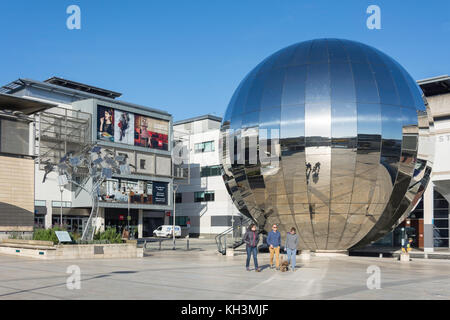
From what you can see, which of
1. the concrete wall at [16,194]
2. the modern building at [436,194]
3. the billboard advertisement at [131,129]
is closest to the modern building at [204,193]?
the billboard advertisement at [131,129]

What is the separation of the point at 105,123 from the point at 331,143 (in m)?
53.3

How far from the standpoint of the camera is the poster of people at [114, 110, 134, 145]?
2704 inches

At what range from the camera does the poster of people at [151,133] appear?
7138 centimetres

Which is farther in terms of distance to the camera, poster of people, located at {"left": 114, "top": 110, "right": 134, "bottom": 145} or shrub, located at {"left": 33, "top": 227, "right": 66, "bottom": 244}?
poster of people, located at {"left": 114, "top": 110, "right": 134, "bottom": 145}

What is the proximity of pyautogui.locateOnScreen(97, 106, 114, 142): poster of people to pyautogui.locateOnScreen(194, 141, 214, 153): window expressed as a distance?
17.0m

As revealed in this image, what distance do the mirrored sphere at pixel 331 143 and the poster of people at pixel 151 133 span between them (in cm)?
5225

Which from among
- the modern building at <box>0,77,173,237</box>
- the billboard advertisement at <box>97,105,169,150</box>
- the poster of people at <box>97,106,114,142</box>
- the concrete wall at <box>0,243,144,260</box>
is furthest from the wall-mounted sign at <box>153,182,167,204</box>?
the concrete wall at <box>0,243,144,260</box>

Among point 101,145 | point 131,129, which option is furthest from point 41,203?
point 131,129

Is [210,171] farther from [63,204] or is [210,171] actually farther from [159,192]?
[63,204]

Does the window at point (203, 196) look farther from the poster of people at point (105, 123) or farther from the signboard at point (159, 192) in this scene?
the poster of people at point (105, 123)

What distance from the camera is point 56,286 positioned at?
12.3m

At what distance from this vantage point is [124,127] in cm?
6956

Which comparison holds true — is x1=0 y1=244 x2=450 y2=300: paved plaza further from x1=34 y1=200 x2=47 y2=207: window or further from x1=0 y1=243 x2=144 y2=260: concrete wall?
x1=34 y1=200 x2=47 y2=207: window

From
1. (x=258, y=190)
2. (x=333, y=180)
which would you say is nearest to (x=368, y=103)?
(x=333, y=180)
